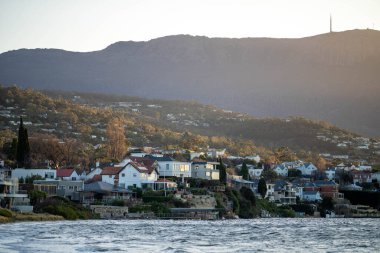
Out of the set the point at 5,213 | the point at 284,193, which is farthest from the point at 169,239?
the point at 284,193

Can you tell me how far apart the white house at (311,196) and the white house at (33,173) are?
44207 millimetres

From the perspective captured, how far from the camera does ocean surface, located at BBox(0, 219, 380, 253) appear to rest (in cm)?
4959

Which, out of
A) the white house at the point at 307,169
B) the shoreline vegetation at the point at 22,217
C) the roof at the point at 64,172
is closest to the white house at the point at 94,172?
the roof at the point at 64,172

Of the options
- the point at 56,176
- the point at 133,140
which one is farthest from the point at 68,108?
the point at 56,176

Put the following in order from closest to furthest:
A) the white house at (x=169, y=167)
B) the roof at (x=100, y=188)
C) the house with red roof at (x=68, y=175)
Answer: the roof at (x=100, y=188)
the house with red roof at (x=68, y=175)
the white house at (x=169, y=167)

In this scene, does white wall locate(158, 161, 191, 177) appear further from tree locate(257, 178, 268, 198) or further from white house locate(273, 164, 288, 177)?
white house locate(273, 164, 288, 177)

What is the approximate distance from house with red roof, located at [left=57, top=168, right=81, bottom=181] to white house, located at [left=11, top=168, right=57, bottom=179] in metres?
0.61

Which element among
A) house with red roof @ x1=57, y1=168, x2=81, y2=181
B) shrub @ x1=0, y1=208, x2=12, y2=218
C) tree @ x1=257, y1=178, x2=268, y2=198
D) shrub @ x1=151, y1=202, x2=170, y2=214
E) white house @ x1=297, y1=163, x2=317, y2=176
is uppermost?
white house @ x1=297, y1=163, x2=317, y2=176

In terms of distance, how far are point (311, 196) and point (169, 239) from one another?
79.2 metres

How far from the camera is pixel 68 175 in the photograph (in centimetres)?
10488

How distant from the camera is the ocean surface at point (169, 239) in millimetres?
49594

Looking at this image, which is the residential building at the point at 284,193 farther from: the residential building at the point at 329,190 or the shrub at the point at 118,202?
the shrub at the point at 118,202

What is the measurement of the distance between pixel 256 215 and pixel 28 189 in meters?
30.7

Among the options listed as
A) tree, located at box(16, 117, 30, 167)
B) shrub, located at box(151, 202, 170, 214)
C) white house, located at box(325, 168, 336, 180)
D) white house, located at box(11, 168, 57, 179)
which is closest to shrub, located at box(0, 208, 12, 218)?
shrub, located at box(151, 202, 170, 214)
